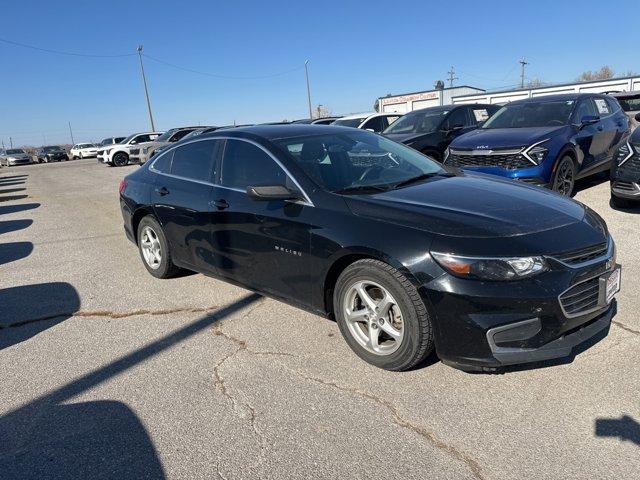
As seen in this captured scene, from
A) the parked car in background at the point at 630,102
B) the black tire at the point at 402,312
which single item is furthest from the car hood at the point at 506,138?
the parked car in background at the point at 630,102

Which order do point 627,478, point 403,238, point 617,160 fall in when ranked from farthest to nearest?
point 617,160
point 403,238
point 627,478

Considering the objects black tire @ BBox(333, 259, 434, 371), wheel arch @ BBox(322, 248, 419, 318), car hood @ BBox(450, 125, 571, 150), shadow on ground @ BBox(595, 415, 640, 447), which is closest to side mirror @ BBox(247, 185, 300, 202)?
wheel arch @ BBox(322, 248, 419, 318)

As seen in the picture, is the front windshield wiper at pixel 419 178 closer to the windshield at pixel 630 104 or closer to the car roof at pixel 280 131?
the car roof at pixel 280 131

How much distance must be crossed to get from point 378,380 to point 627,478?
136 cm

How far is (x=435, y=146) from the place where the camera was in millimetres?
9883

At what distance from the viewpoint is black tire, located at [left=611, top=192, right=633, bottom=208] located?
6.95 m

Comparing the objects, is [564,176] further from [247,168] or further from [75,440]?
[75,440]

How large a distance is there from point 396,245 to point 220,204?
5.90ft

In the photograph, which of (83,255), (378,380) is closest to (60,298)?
(83,255)

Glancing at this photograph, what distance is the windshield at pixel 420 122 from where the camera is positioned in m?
10.4

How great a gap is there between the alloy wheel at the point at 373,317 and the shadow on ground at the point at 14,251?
546 centimetres

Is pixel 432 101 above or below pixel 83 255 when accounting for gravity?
Result: above

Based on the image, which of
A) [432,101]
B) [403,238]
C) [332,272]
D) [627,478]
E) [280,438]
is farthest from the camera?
[432,101]

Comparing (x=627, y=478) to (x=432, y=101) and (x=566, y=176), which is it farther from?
(x=432, y=101)
